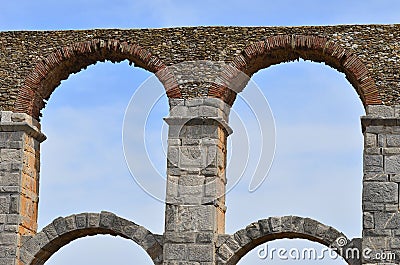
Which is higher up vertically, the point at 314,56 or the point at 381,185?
the point at 314,56

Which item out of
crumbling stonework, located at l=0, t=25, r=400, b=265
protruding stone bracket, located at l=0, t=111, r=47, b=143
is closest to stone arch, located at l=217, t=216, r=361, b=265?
crumbling stonework, located at l=0, t=25, r=400, b=265

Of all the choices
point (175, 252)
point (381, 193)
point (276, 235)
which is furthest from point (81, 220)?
point (381, 193)

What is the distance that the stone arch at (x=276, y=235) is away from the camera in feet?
47.0

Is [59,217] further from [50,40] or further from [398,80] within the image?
[398,80]

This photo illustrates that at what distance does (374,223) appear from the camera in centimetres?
1417

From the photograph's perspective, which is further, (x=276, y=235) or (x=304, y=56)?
(x=304, y=56)

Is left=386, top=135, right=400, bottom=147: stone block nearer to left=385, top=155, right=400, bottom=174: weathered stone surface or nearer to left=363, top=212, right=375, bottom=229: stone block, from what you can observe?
left=385, top=155, right=400, bottom=174: weathered stone surface

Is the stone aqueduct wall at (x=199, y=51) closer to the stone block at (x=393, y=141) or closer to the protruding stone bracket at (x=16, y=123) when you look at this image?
the protruding stone bracket at (x=16, y=123)

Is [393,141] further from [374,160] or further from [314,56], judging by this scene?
[314,56]

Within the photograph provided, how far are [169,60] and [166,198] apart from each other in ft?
5.93

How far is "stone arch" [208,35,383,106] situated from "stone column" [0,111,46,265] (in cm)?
251

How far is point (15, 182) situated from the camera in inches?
586

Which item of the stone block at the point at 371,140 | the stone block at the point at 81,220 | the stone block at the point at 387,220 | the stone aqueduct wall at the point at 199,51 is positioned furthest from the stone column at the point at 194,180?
the stone block at the point at 387,220

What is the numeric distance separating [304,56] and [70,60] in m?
3.11
